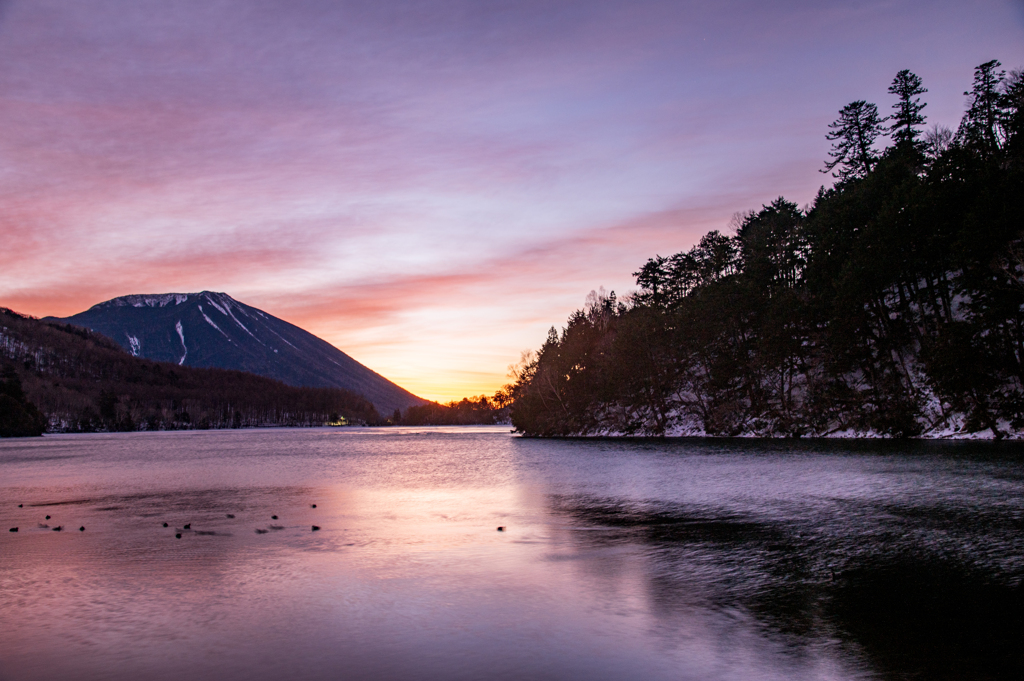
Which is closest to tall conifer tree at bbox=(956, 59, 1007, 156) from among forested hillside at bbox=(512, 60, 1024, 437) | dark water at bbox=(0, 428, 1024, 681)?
forested hillside at bbox=(512, 60, 1024, 437)

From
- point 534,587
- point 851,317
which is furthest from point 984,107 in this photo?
point 534,587

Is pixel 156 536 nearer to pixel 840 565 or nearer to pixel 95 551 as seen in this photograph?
pixel 95 551

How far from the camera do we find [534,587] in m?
15.2

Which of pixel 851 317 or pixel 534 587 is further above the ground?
pixel 851 317

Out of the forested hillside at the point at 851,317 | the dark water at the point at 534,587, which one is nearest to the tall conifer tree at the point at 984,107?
the forested hillside at the point at 851,317

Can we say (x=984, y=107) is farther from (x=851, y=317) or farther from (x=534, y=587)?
(x=534, y=587)

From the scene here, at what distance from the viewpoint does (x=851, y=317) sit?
241ft

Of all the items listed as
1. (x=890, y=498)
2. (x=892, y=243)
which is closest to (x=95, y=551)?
(x=890, y=498)

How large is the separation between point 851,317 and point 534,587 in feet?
230

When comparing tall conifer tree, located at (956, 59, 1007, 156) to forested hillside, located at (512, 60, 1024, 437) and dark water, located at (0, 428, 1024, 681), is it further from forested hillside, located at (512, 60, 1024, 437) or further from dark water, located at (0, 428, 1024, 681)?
dark water, located at (0, 428, 1024, 681)

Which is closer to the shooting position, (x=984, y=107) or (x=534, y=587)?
(x=534, y=587)

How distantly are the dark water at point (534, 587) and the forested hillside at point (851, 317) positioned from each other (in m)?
30.5

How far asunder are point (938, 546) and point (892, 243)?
56158 mm

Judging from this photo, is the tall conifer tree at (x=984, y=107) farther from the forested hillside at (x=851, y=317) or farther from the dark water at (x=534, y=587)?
the dark water at (x=534, y=587)
